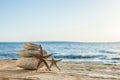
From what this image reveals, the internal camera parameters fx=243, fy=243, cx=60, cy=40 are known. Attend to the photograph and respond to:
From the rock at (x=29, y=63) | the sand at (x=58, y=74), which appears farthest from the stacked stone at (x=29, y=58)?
the sand at (x=58, y=74)

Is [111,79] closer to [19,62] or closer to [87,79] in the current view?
[87,79]

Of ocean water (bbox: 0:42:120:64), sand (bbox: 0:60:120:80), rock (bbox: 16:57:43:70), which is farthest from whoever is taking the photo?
ocean water (bbox: 0:42:120:64)

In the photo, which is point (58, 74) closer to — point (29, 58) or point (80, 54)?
point (29, 58)

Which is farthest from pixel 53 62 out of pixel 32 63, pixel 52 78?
pixel 52 78

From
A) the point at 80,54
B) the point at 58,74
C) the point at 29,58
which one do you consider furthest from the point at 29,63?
the point at 80,54

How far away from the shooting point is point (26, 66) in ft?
31.2

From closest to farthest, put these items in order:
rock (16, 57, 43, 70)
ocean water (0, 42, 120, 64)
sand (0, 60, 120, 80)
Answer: sand (0, 60, 120, 80) → rock (16, 57, 43, 70) → ocean water (0, 42, 120, 64)

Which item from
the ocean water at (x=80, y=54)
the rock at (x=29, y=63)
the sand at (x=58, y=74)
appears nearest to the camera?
the sand at (x=58, y=74)

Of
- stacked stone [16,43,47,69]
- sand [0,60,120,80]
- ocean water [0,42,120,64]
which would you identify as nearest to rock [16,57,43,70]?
stacked stone [16,43,47,69]

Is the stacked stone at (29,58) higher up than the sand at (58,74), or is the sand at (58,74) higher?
the stacked stone at (29,58)

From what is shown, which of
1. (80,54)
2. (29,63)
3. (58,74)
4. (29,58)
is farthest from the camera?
(80,54)

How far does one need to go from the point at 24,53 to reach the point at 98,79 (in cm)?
339

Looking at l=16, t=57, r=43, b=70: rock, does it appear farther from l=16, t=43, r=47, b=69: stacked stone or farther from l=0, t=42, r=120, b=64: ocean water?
l=0, t=42, r=120, b=64: ocean water

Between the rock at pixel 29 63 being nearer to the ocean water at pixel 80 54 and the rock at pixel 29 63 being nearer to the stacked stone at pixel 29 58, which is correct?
the stacked stone at pixel 29 58
